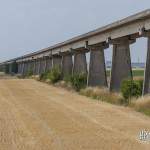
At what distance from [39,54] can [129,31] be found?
6892 cm

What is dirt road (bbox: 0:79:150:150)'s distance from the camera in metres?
13.8

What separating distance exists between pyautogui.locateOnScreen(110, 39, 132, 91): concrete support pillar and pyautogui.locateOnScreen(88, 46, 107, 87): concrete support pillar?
7.47 m

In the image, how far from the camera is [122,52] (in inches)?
1523

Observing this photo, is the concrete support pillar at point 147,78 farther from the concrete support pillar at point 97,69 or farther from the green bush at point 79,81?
the concrete support pillar at point 97,69

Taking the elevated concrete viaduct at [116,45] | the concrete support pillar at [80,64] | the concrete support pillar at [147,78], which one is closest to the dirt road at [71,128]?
the concrete support pillar at [147,78]

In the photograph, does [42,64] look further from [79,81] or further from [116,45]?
[116,45]

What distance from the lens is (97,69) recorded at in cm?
4709

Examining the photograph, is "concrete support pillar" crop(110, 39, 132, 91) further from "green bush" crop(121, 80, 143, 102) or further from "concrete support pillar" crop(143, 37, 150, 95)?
"concrete support pillar" crop(143, 37, 150, 95)

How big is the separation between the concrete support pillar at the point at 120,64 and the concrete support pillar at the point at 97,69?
747 centimetres

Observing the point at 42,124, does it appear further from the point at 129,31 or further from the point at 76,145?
the point at 129,31

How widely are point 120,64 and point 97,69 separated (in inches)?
333

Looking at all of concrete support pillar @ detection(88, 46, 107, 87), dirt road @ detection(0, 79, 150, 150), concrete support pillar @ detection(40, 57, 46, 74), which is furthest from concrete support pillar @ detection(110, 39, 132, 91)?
concrete support pillar @ detection(40, 57, 46, 74)

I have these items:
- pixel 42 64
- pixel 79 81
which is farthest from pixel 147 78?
pixel 42 64

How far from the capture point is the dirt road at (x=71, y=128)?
13.8 meters
